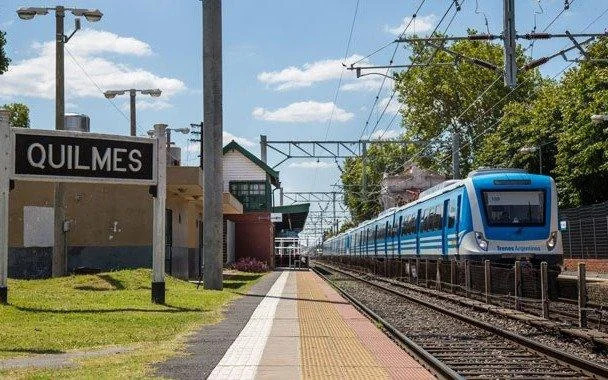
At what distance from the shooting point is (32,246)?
2953 cm

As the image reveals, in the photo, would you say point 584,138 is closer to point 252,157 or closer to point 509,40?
point 252,157

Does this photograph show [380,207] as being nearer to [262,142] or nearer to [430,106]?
[430,106]

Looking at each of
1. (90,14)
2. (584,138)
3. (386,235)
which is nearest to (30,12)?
(90,14)

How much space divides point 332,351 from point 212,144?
1487cm

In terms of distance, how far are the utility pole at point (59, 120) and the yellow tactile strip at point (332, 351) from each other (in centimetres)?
860

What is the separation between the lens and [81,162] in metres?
18.3

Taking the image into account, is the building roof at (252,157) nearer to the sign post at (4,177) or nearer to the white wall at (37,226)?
the white wall at (37,226)

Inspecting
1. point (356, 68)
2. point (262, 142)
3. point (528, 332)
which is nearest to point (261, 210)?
point (262, 142)

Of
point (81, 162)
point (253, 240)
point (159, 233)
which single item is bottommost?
point (159, 233)

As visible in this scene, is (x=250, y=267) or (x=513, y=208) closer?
(x=513, y=208)

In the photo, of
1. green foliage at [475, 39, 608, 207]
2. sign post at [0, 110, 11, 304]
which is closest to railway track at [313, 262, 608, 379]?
sign post at [0, 110, 11, 304]

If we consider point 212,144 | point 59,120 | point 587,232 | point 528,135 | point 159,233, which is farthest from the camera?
point 528,135

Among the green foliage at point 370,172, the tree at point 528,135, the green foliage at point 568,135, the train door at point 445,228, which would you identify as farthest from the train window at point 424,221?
the green foliage at point 370,172

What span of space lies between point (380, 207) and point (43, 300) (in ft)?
288
